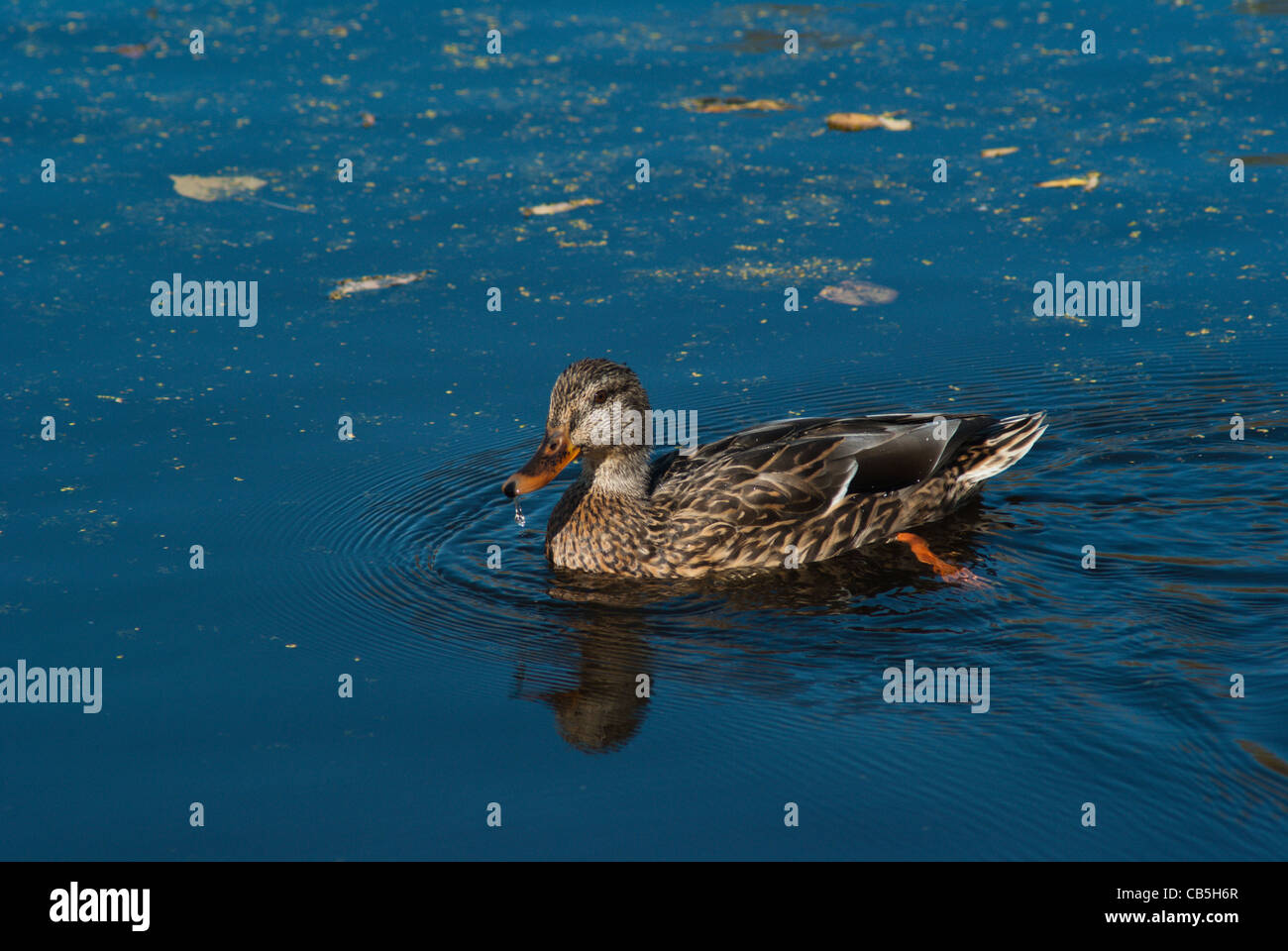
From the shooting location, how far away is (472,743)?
6152mm

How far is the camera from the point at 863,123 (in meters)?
12.5

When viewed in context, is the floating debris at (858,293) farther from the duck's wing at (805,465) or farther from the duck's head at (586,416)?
the duck's head at (586,416)

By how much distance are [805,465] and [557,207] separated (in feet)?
13.7

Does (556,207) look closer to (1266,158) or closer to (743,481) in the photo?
(743,481)

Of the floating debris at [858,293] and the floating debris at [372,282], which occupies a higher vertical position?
the floating debris at [372,282]

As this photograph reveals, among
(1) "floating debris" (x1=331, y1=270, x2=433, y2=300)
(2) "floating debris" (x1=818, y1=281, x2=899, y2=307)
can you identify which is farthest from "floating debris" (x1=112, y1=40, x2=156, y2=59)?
(2) "floating debris" (x1=818, y1=281, x2=899, y2=307)

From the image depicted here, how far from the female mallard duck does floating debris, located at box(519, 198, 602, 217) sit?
143 inches

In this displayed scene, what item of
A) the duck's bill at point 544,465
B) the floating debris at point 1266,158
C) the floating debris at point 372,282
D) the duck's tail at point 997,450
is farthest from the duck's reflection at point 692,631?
the floating debris at point 1266,158

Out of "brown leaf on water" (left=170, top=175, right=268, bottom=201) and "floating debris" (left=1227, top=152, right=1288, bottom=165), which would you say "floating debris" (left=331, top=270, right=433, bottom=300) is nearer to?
"brown leaf on water" (left=170, top=175, right=268, bottom=201)

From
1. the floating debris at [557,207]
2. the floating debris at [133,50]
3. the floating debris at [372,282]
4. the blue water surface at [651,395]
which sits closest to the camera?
the blue water surface at [651,395]

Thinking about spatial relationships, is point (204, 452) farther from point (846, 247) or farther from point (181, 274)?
point (846, 247)

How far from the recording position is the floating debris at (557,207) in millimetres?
11476

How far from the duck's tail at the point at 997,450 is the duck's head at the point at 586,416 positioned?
5.98 feet

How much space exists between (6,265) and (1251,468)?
321 inches
